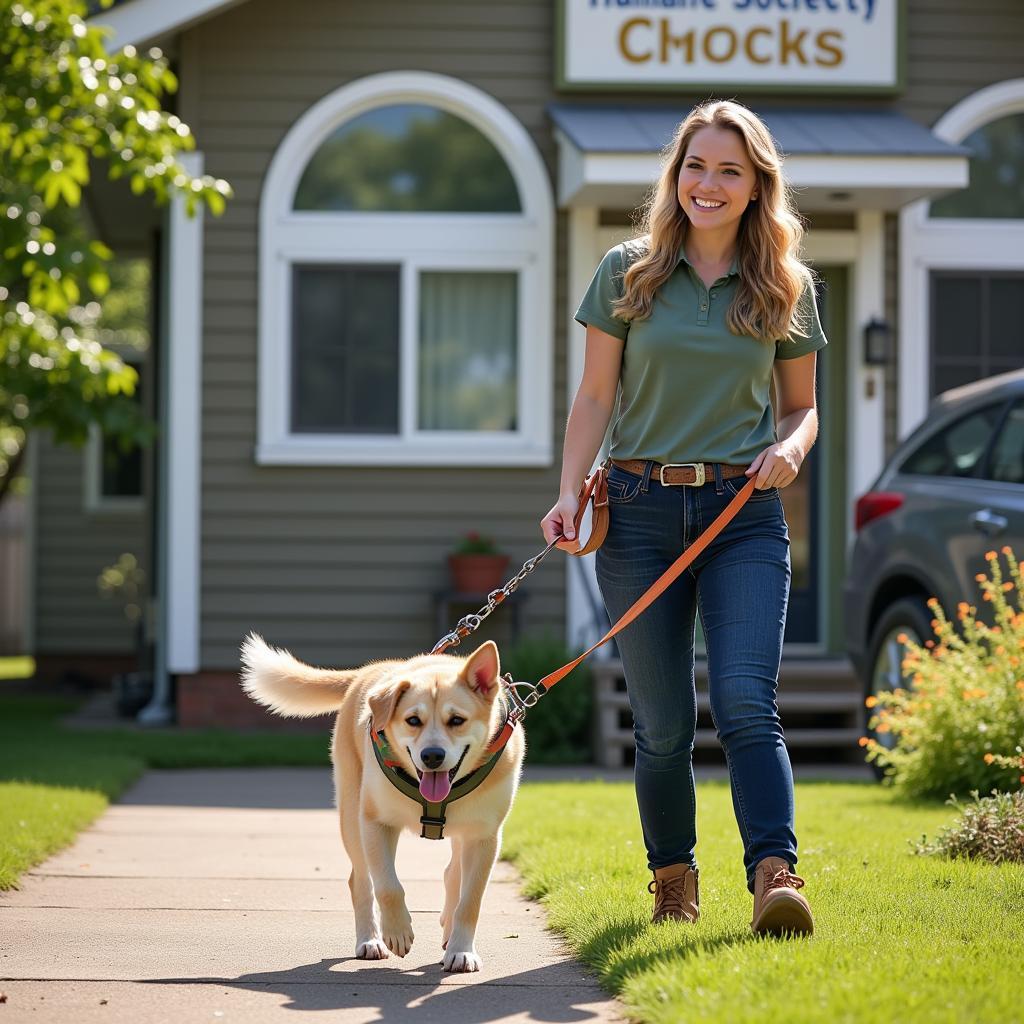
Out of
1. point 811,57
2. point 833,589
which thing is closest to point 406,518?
point 833,589

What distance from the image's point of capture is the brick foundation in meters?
11.1

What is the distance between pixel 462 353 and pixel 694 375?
703 centimetres

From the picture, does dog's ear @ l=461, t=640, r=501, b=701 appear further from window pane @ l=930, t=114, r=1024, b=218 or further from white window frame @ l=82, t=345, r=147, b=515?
white window frame @ l=82, t=345, r=147, b=515

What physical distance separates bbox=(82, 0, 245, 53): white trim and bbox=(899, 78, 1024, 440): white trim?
495 centimetres

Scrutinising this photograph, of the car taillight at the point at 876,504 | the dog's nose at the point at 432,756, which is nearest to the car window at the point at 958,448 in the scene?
the car taillight at the point at 876,504

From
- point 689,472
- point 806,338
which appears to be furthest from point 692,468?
point 806,338

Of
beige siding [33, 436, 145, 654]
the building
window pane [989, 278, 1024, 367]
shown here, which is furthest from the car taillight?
beige siding [33, 436, 145, 654]

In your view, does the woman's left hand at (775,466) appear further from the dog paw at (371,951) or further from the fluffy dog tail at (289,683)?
the dog paw at (371,951)

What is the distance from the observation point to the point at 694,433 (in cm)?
444

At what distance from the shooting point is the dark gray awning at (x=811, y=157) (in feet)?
33.4

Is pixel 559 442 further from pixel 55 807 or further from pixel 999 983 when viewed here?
pixel 999 983

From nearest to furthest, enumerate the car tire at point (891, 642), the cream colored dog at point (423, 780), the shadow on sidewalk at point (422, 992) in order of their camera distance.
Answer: the shadow on sidewalk at point (422, 992), the cream colored dog at point (423, 780), the car tire at point (891, 642)

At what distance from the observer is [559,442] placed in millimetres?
11312

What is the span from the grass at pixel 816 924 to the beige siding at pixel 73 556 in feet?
37.3
